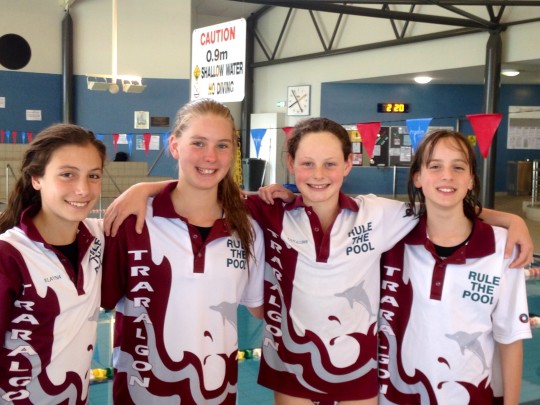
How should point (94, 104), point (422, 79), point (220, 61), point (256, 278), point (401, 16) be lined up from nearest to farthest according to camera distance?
point (256, 278) < point (220, 61) < point (401, 16) < point (422, 79) < point (94, 104)

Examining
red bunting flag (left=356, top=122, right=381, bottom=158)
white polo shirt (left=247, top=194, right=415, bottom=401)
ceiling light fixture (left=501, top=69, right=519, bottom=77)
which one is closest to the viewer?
white polo shirt (left=247, top=194, right=415, bottom=401)

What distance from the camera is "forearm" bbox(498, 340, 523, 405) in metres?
2.09

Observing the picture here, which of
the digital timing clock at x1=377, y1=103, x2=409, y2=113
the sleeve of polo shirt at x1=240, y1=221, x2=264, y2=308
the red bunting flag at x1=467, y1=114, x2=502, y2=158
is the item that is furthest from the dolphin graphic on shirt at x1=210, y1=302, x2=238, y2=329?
the digital timing clock at x1=377, y1=103, x2=409, y2=113

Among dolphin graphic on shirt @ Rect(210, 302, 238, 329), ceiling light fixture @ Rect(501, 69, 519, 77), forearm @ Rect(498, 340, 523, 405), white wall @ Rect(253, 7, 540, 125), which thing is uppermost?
white wall @ Rect(253, 7, 540, 125)

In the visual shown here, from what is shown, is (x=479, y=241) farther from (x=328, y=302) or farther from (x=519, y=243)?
(x=328, y=302)

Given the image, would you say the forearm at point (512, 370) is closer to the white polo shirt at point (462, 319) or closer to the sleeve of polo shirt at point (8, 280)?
the white polo shirt at point (462, 319)

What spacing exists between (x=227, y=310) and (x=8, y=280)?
0.75 metres

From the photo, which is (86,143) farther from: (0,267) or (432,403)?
(432,403)

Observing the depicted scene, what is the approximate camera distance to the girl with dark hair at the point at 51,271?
1785 mm

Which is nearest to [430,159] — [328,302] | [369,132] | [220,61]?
[328,302]

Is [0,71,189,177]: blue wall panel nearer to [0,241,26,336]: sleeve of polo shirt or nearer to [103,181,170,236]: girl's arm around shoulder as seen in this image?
[103,181,170,236]: girl's arm around shoulder

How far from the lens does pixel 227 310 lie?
212 cm

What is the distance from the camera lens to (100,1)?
1427 cm

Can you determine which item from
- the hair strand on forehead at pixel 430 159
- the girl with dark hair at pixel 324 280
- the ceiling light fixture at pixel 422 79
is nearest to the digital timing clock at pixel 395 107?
the ceiling light fixture at pixel 422 79
